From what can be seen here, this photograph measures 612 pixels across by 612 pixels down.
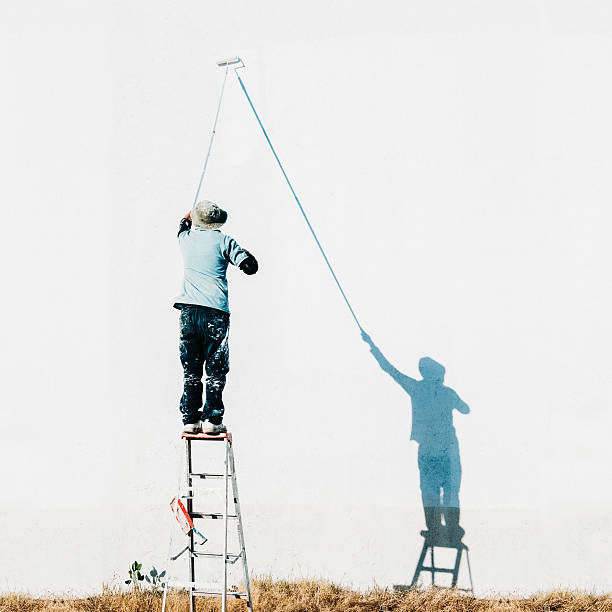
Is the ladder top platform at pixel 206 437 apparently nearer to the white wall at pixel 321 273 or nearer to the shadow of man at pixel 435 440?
the white wall at pixel 321 273

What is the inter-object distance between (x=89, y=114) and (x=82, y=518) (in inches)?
124

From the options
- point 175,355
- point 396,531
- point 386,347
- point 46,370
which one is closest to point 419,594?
point 396,531

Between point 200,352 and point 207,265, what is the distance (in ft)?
1.92

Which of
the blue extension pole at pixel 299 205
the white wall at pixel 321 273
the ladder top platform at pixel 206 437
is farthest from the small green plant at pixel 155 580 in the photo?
the blue extension pole at pixel 299 205

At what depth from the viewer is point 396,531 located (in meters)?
5.37

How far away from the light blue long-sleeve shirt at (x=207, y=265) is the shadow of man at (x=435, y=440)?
1.28 m

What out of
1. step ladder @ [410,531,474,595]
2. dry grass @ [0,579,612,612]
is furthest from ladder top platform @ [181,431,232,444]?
step ladder @ [410,531,474,595]

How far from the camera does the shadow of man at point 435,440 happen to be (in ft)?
17.6

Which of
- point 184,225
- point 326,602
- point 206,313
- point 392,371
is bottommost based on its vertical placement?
point 326,602

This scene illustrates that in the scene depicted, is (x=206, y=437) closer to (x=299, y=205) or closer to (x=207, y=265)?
(x=207, y=265)

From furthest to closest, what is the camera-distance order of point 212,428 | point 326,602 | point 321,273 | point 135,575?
point 321,273 → point 135,575 → point 326,602 → point 212,428

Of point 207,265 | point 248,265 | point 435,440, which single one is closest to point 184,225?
point 207,265

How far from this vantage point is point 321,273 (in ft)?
17.9

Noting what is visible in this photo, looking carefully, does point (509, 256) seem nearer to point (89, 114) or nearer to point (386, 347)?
point (386, 347)
